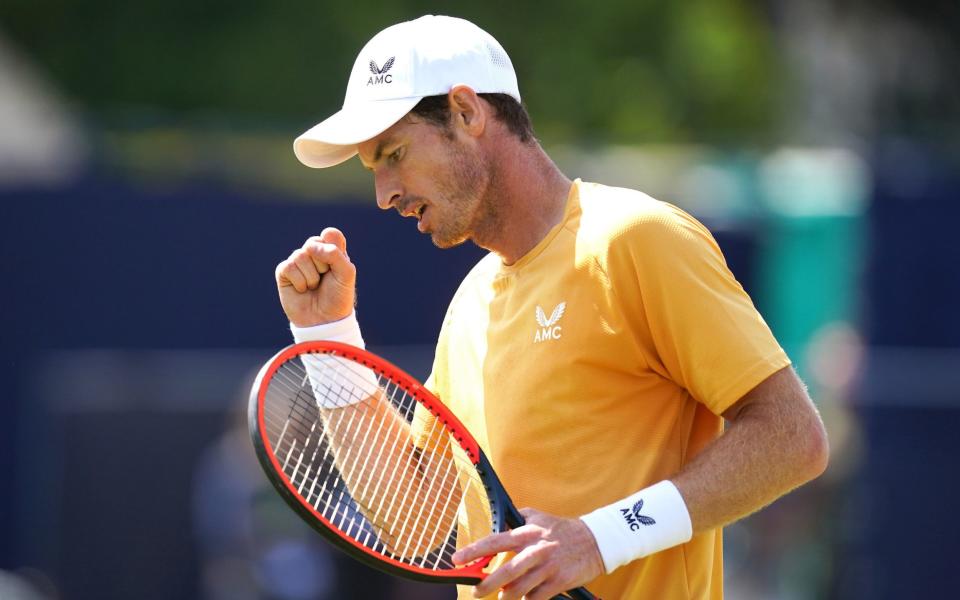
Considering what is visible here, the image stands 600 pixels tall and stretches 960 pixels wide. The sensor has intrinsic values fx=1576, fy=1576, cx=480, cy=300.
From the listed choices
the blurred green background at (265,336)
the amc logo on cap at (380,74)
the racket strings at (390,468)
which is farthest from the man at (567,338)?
the blurred green background at (265,336)

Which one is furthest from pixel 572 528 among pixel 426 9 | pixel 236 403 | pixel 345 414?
pixel 426 9

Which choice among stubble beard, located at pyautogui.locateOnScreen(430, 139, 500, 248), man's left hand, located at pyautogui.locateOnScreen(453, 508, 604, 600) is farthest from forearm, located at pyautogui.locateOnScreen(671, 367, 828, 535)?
stubble beard, located at pyautogui.locateOnScreen(430, 139, 500, 248)

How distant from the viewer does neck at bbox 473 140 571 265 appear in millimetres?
3793

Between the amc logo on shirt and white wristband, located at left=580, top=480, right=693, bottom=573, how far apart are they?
1.43ft

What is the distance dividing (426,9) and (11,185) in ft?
44.2

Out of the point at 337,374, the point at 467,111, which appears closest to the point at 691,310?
the point at 467,111

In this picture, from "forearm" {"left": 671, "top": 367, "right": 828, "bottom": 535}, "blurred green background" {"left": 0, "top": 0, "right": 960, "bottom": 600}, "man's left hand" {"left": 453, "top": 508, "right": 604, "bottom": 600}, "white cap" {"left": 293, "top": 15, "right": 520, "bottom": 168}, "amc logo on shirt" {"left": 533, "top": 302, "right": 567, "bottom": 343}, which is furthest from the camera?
"blurred green background" {"left": 0, "top": 0, "right": 960, "bottom": 600}

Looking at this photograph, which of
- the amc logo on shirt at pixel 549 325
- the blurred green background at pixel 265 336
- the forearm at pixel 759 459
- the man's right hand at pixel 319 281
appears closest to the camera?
the forearm at pixel 759 459

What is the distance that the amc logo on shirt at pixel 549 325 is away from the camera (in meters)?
3.59

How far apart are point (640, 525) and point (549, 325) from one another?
541 millimetres

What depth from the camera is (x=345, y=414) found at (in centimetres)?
392

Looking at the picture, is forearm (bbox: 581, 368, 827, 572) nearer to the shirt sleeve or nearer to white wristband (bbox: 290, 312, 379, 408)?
the shirt sleeve

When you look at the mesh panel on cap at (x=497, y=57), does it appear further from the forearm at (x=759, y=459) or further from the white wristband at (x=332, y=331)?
the forearm at (x=759, y=459)

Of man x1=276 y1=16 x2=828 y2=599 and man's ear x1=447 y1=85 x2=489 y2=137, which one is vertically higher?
man's ear x1=447 y1=85 x2=489 y2=137
